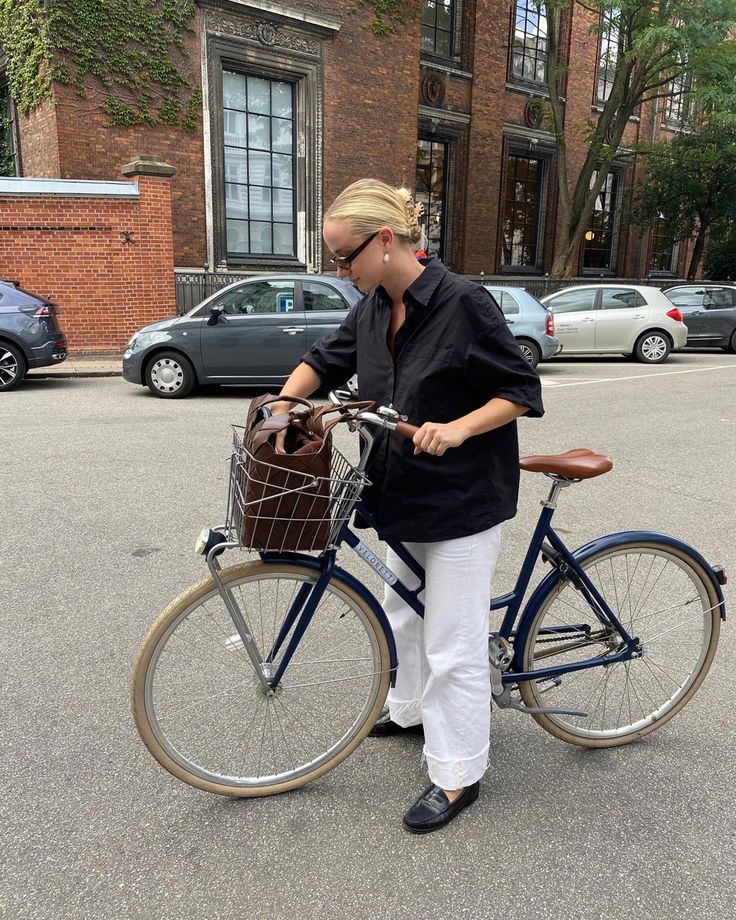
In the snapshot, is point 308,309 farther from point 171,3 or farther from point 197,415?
point 171,3

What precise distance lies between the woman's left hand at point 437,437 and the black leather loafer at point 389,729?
127 centimetres

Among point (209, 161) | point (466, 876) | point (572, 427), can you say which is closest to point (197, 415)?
point (572, 427)

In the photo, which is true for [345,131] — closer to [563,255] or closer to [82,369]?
[563,255]

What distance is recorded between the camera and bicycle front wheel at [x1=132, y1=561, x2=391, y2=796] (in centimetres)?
225

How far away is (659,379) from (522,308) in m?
2.50

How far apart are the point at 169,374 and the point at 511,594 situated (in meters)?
8.22

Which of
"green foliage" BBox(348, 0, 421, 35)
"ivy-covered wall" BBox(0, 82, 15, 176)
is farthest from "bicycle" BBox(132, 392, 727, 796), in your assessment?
"green foliage" BBox(348, 0, 421, 35)

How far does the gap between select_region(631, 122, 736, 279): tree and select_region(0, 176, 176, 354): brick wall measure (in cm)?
1562

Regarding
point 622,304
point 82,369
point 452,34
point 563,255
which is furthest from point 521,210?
point 82,369

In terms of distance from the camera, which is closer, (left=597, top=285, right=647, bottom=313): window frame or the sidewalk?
the sidewalk

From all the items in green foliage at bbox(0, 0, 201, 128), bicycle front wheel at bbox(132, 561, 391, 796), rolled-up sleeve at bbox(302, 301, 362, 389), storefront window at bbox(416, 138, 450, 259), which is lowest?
A: bicycle front wheel at bbox(132, 561, 391, 796)

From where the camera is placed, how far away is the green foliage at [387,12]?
683 inches

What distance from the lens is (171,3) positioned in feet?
48.3

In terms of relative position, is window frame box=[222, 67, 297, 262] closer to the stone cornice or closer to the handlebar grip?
the stone cornice
